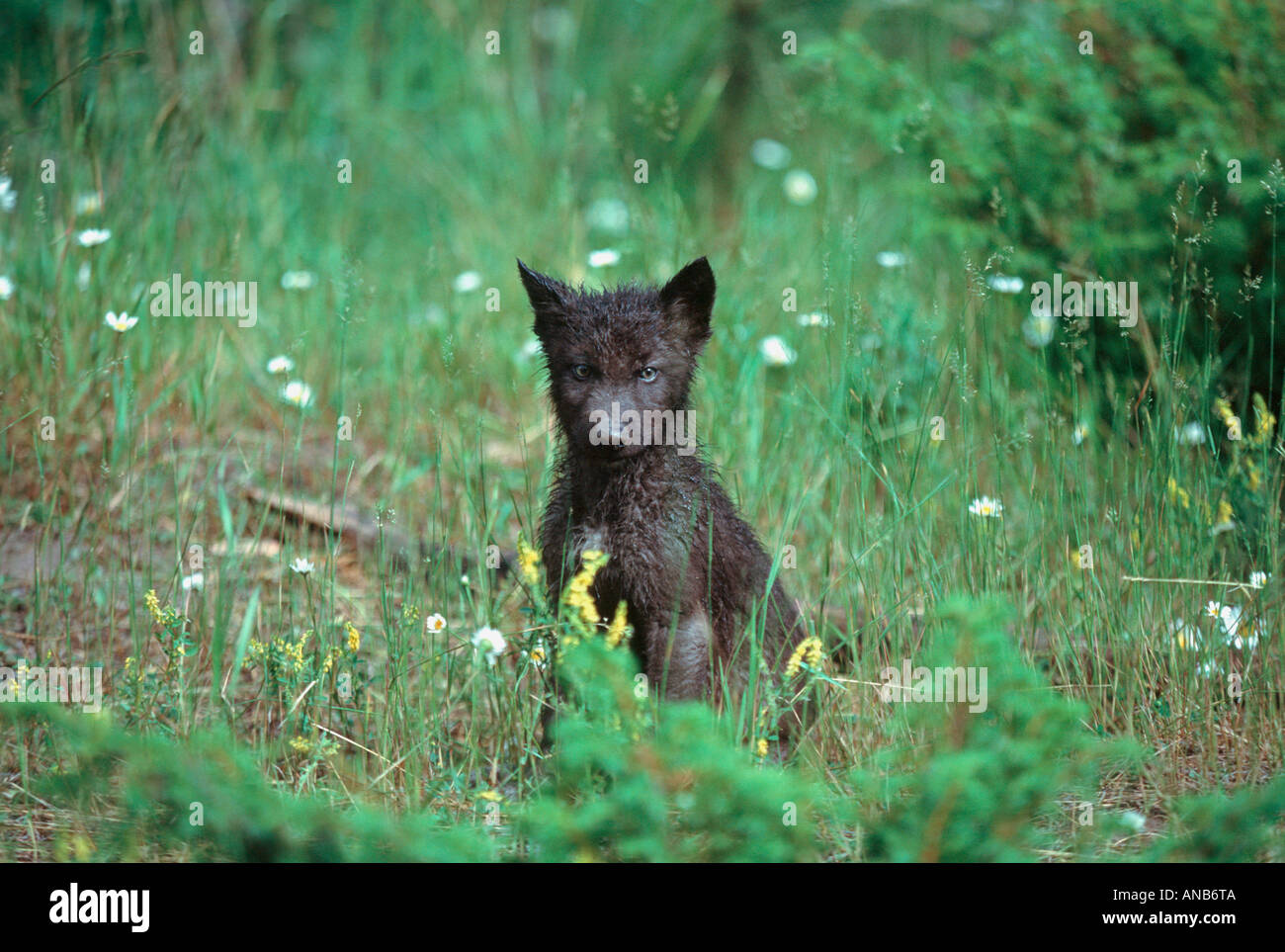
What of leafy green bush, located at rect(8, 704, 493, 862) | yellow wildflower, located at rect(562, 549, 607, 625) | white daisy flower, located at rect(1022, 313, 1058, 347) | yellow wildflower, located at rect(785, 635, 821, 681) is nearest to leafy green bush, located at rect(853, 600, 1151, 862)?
yellow wildflower, located at rect(785, 635, 821, 681)

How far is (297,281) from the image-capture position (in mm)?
6723

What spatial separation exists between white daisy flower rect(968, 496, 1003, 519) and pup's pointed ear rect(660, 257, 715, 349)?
3.74 feet

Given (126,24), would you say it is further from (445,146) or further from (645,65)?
(645,65)

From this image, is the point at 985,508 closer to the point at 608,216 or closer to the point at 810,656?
the point at 810,656

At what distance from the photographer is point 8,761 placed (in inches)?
163

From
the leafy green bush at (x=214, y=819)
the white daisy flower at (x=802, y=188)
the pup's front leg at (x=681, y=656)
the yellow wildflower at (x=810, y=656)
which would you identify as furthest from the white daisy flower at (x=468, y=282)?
the leafy green bush at (x=214, y=819)

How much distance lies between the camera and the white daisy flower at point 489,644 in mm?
3678

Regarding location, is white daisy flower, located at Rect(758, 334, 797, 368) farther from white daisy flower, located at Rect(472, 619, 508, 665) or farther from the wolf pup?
white daisy flower, located at Rect(472, 619, 508, 665)

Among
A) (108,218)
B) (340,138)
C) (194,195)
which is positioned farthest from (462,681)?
(340,138)

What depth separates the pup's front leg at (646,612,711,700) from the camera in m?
4.12

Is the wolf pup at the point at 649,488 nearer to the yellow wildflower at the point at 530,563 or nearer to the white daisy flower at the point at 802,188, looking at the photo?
the yellow wildflower at the point at 530,563

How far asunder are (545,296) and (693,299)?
0.52 metres

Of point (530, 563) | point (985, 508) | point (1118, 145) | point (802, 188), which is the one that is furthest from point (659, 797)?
point (802, 188)

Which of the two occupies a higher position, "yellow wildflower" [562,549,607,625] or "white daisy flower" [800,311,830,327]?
"white daisy flower" [800,311,830,327]
